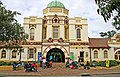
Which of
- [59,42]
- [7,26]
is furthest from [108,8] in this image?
[59,42]

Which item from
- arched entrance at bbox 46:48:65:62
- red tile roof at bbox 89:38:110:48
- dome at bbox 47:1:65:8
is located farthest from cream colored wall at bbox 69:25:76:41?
dome at bbox 47:1:65:8

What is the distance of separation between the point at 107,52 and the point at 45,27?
45.1ft

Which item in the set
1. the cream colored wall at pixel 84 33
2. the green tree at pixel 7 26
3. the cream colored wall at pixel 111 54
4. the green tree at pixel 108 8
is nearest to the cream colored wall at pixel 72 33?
the cream colored wall at pixel 84 33

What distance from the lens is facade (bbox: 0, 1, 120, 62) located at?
1784 inches

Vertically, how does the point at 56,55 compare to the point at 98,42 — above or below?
below

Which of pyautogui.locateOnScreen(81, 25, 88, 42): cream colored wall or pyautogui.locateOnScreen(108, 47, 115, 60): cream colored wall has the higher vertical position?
pyautogui.locateOnScreen(81, 25, 88, 42): cream colored wall

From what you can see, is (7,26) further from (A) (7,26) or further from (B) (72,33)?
(B) (72,33)

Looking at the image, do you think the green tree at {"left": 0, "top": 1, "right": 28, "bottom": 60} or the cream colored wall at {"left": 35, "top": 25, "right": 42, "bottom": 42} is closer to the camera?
the green tree at {"left": 0, "top": 1, "right": 28, "bottom": 60}

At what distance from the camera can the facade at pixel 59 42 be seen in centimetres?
4531

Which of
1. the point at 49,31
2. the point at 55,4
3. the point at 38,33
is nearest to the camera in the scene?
the point at 49,31

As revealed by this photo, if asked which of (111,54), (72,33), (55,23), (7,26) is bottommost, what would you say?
(111,54)

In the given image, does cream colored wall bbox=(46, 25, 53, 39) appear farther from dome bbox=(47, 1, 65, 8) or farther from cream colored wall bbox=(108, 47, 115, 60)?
cream colored wall bbox=(108, 47, 115, 60)

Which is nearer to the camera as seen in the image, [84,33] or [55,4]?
[84,33]

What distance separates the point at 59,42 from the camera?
1781 inches
